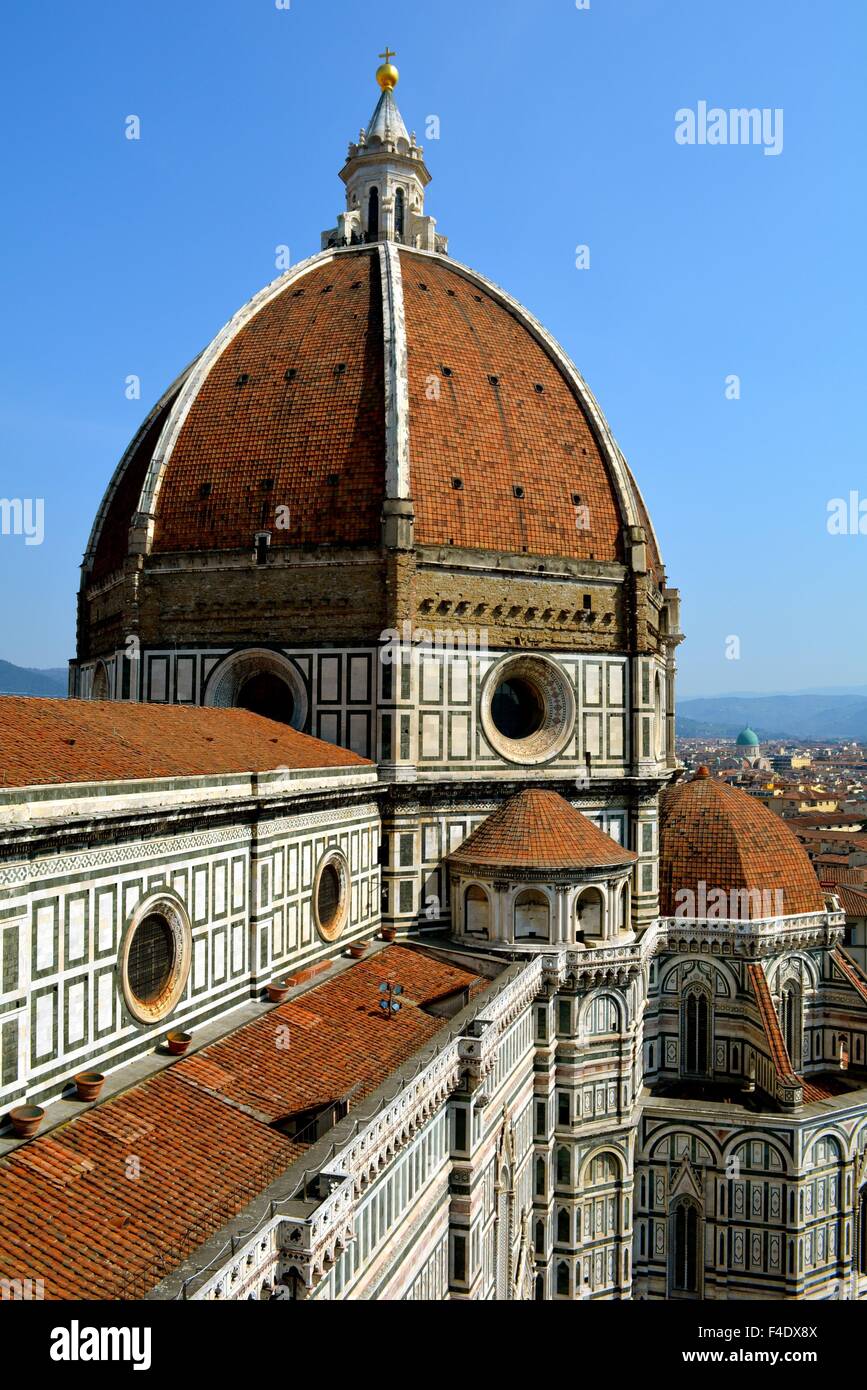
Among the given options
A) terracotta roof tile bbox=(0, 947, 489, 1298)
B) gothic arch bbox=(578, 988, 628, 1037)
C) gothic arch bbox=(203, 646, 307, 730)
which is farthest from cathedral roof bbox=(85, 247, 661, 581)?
terracotta roof tile bbox=(0, 947, 489, 1298)

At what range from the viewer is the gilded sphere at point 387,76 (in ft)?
101

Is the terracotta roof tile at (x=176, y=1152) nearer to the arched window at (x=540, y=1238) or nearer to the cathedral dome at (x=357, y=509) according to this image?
the arched window at (x=540, y=1238)

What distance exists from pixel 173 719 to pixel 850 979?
17.5 metres

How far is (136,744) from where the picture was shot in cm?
1550

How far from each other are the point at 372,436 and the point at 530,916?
1062cm

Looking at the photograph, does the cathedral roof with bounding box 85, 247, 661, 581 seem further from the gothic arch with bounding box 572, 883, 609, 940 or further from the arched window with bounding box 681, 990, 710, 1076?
the arched window with bounding box 681, 990, 710, 1076

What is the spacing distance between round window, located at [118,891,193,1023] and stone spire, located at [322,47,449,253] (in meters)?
21.5

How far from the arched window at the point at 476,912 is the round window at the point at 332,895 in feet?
9.86

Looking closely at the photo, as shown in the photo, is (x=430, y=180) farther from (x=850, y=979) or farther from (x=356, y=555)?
(x=850, y=979)

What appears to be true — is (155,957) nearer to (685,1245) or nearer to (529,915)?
(529,915)

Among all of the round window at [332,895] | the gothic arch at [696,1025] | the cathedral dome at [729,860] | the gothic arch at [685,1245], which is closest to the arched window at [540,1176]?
the gothic arch at [685,1245]

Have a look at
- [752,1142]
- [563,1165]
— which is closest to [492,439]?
[563,1165]

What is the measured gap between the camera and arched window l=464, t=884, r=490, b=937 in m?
22.3
